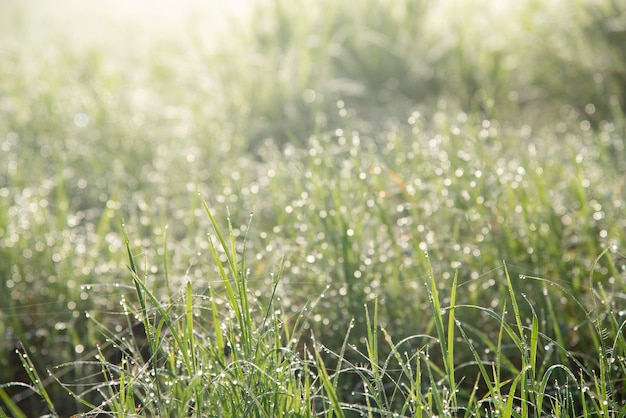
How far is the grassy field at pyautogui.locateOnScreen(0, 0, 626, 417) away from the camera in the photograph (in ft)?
3.63

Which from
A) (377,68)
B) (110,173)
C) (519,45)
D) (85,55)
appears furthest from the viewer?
(85,55)

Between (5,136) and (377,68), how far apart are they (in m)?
1.72

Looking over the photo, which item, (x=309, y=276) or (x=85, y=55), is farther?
(x=85, y=55)

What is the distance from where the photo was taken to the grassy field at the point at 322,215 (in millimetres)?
1105

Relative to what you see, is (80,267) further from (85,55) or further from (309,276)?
(85,55)

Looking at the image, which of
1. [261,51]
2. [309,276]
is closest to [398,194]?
[309,276]

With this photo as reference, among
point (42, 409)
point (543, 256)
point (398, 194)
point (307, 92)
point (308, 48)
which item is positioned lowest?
point (42, 409)

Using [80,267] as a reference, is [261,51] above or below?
above

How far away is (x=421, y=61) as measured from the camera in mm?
3238

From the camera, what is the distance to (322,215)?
1.61m

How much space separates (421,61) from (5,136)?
1.90 m

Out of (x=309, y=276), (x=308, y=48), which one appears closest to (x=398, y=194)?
(x=309, y=276)

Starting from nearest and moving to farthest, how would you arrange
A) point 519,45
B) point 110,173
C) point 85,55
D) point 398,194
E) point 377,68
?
point 398,194 → point 110,173 → point 519,45 → point 377,68 → point 85,55

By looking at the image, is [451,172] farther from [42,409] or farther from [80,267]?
[42,409]
